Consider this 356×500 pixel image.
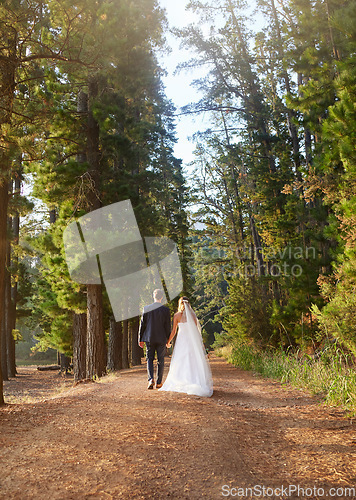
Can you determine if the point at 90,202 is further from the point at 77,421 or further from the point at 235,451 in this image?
the point at 235,451

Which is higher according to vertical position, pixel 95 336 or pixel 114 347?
pixel 95 336

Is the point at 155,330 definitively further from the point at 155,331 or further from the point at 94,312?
the point at 94,312

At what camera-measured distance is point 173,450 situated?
386 cm

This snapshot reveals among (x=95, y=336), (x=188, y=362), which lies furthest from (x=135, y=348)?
(x=188, y=362)

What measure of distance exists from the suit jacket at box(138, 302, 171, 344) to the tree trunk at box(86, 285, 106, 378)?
437cm

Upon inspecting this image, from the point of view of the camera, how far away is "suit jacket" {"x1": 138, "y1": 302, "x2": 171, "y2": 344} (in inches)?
322

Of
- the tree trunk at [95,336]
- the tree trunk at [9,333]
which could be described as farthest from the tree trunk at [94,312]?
the tree trunk at [9,333]

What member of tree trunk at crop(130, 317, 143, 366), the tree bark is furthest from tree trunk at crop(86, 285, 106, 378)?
tree trunk at crop(130, 317, 143, 366)

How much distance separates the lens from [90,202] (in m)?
12.4

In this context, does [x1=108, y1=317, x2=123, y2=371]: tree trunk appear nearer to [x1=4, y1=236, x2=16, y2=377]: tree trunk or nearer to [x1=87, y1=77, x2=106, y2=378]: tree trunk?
[x1=87, y1=77, x2=106, y2=378]: tree trunk

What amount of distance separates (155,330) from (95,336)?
15.4 feet

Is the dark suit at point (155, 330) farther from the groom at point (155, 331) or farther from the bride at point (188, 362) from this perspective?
the bride at point (188, 362)

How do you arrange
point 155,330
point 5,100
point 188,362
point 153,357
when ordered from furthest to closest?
point 155,330 < point 153,357 < point 188,362 < point 5,100

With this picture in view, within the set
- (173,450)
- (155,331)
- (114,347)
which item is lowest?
(173,450)
